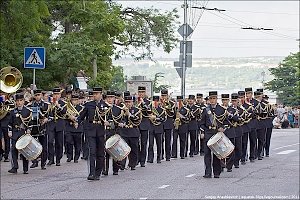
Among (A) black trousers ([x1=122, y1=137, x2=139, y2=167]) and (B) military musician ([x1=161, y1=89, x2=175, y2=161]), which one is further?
(B) military musician ([x1=161, y1=89, x2=175, y2=161])

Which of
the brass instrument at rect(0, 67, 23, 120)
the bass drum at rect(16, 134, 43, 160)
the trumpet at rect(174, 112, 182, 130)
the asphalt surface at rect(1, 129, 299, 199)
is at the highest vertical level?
the brass instrument at rect(0, 67, 23, 120)

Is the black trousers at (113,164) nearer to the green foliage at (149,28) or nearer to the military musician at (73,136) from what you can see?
the military musician at (73,136)

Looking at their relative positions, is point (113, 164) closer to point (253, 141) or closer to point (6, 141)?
point (6, 141)

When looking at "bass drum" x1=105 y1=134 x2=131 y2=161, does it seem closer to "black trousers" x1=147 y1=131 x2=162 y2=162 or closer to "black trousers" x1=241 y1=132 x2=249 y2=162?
"black trousers" x1=147 y1=131 x2=162 y2=162

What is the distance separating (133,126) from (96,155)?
236cm

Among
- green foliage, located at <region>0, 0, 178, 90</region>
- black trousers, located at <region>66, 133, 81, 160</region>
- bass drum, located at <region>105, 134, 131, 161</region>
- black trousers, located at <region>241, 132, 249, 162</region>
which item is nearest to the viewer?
bass drum, located at <region>105, 134, 131, 161</region>

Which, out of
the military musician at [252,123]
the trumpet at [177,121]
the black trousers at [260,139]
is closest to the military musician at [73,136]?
the trumpet at [177,121]

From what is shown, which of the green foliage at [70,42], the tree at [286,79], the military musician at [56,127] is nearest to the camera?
the military musician at [56,127]

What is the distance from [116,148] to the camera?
17.6m

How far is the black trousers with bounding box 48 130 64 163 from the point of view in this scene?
68.4 feet

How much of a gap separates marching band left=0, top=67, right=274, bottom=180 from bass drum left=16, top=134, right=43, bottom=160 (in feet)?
0.11

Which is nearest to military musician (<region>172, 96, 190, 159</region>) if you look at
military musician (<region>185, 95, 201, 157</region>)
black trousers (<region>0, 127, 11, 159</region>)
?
military musician (<region>185, 95, 201, 157</region>)

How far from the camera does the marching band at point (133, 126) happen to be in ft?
57.5

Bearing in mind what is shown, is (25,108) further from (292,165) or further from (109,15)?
(109,15)
